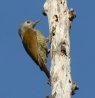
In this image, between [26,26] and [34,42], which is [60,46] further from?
[26,26]

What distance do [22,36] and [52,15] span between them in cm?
288

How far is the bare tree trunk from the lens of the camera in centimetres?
678

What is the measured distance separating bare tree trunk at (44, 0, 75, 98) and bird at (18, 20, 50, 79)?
158 centimetres

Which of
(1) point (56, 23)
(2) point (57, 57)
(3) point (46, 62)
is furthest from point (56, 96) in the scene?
(3) point (46, 62)

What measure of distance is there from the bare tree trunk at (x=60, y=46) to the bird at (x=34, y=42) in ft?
5.19

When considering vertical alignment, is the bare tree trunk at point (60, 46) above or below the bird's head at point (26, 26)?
below

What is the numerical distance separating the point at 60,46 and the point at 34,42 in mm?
2600

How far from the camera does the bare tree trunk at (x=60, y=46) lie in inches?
267

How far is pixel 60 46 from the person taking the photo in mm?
7188

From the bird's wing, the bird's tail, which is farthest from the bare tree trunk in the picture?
the bird's wing

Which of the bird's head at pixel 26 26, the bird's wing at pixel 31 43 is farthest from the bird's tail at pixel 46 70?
the bird's head at pixel 26 26

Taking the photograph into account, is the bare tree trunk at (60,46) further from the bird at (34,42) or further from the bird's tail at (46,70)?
the bird at (34,42)

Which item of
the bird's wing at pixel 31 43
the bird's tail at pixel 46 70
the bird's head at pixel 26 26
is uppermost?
the bird's head at pixel 26 26

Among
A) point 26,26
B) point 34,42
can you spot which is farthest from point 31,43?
point 26,26
